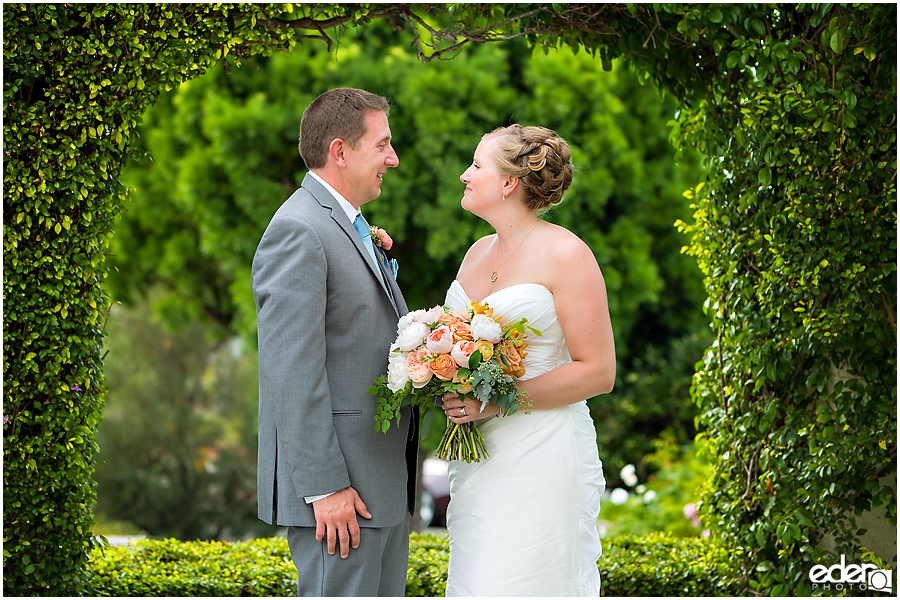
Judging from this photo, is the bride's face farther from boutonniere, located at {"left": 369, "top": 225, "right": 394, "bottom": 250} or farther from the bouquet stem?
the bouquet stem

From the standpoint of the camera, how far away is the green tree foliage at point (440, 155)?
7.96 meters

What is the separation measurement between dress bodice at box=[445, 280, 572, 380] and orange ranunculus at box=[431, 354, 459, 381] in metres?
0.42

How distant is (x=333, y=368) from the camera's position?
2.73m

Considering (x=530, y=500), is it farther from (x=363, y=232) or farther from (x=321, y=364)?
(x=363, y=232)

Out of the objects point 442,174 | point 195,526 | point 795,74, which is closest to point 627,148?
point 442,174

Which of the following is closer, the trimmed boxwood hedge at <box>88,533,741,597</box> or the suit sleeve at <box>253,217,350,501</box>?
the suit sleeve at <box>253,217,350,501</box>

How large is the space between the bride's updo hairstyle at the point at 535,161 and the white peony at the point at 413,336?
0.86 metres

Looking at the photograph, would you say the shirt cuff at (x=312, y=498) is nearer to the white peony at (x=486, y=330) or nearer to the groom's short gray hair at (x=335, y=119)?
the white peony at (x=486, y=330)

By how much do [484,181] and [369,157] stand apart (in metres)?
0.53

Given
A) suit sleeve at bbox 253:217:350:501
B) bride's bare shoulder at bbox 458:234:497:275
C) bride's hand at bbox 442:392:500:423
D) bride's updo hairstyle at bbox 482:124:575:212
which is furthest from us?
bride's bare shoulder at bbox 458:234:497:275

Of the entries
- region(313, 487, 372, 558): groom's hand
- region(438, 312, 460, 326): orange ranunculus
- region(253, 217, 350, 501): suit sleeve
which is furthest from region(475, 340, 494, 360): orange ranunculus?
region(313, 487, 372, 558): groom's hand

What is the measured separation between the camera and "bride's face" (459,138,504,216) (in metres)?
3.20

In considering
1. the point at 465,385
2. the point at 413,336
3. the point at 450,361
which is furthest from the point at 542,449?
the point at 413,336

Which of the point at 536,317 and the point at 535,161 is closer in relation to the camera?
the point at 536,317
